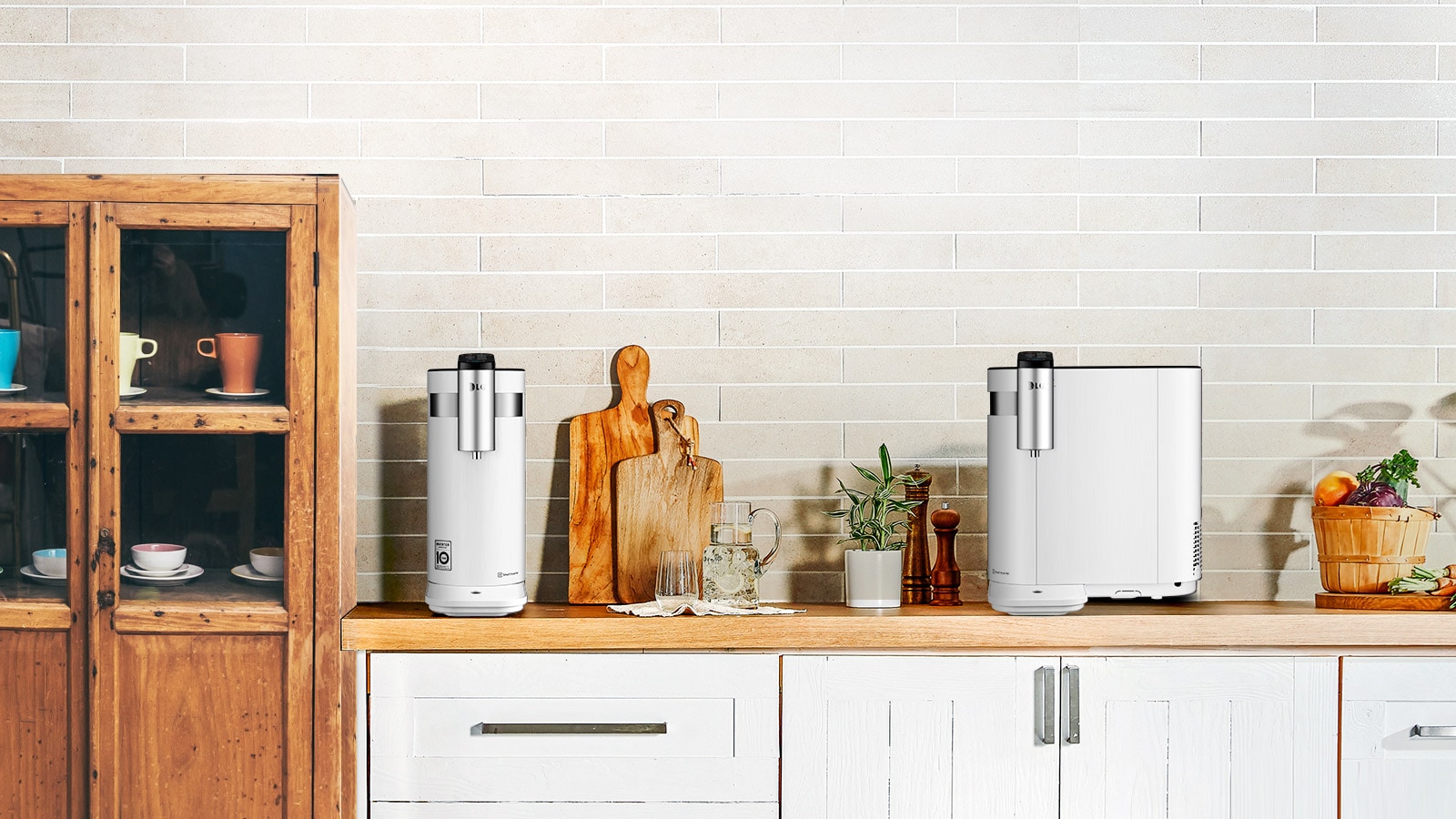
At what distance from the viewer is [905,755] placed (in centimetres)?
177

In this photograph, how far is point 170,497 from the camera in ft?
5.80

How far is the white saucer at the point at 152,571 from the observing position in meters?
1.76

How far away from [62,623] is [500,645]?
71cm

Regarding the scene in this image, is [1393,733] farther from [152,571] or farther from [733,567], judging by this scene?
[152,571]

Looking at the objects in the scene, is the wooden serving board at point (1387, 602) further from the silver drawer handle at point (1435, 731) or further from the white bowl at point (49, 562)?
the white bowl at point (49, 562)

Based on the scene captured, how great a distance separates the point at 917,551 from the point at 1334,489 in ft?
2.51

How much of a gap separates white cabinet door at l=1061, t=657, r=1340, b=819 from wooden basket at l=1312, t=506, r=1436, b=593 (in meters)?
0.24

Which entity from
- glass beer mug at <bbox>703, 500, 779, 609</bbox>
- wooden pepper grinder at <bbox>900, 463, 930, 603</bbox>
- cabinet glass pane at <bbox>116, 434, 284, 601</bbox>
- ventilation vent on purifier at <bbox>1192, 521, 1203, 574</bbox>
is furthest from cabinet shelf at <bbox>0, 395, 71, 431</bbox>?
ventilation vent on purifier at <bbox>1192, 521, 1203, 574</bbox>

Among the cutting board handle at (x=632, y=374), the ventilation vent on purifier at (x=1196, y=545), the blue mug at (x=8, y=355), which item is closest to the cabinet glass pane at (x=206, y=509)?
the blue mug at (x=8, y=355)

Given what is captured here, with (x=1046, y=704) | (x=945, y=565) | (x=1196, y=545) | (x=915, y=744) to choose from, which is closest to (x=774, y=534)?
(x=945, y=565)

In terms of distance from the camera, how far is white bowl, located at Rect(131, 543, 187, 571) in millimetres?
1758

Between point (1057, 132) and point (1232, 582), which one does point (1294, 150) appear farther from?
point (1232, 582)

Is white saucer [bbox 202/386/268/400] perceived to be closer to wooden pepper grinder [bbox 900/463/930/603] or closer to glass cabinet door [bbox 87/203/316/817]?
glass cabinet door [bbox 87/203/316/817]

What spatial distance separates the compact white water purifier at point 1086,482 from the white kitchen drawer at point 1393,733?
332 mm
